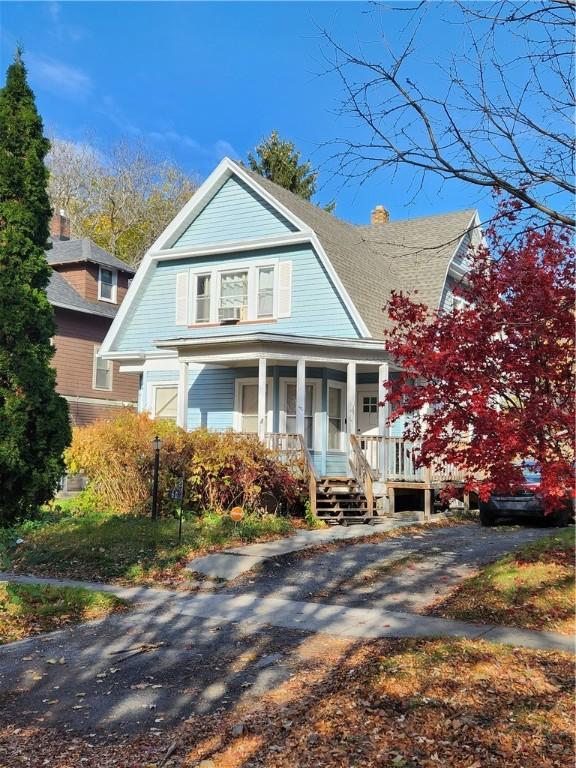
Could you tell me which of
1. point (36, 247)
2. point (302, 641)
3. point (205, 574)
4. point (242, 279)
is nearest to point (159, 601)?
point (205, 574)

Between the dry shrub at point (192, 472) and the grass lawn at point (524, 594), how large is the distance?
→ 5898 mm

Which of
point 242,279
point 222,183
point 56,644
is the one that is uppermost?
point 222,183

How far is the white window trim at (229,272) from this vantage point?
60.5 feet

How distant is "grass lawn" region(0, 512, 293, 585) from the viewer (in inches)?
376

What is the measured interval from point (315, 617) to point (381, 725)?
3.00 m

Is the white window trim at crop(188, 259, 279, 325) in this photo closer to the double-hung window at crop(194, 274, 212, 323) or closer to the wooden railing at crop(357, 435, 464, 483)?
the double-hung window at crop(194, 274, 212, 323)

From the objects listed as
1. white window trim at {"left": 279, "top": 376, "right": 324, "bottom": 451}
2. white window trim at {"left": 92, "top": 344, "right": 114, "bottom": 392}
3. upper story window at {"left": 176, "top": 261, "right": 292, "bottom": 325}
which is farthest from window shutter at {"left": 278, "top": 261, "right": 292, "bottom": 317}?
white window trim at {"left": 92, "top": 344, "right": 114, "bottom": 392}

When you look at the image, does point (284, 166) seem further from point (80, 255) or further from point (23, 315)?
point (23, 315)

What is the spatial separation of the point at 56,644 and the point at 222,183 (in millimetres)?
14919

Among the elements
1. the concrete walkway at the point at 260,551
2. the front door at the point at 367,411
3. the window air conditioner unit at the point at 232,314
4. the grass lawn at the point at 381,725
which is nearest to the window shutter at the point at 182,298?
the window air conditioner unit at the point at 232,314

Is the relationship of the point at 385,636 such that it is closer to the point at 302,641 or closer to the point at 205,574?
the point at 302,641

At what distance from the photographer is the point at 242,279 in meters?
19.1

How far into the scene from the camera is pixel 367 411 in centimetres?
1866

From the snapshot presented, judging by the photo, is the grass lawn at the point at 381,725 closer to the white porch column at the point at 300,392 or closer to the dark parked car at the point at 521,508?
the dark parked car at the point at 521,508
